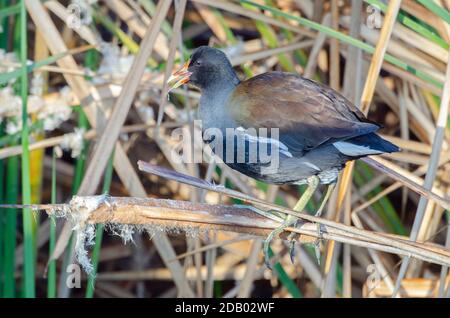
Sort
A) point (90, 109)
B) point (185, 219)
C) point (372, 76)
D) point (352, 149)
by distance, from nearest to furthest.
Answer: point (185, 219), point (352, 149), point (372, 76), point (90, 109)

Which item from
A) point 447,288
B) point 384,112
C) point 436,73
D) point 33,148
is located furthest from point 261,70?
point 447,288

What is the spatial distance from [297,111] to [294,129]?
0.05 metres

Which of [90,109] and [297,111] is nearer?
[297,111]

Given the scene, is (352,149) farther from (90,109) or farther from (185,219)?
(90,109)

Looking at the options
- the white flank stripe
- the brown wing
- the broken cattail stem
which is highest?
the brown wing

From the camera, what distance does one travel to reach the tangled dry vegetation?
2.07m

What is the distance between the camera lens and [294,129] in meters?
1.86

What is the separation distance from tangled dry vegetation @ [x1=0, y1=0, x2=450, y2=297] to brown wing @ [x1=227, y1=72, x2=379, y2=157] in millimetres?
157

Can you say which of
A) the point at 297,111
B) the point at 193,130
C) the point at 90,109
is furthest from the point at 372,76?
the point at 90,109

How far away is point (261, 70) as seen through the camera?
8.79ft

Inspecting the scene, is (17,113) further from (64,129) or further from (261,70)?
(261,70)

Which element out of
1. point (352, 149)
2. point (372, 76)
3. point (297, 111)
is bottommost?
point (352, 149)

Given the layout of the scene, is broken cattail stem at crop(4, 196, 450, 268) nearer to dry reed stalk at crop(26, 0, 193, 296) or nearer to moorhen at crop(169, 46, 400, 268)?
moorhen at crop(169, 46, 400, 268)

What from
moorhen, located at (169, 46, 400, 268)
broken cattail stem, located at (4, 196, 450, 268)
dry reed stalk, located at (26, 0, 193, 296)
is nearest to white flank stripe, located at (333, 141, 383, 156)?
moorhen, located at (169, 46, 400, 268)
